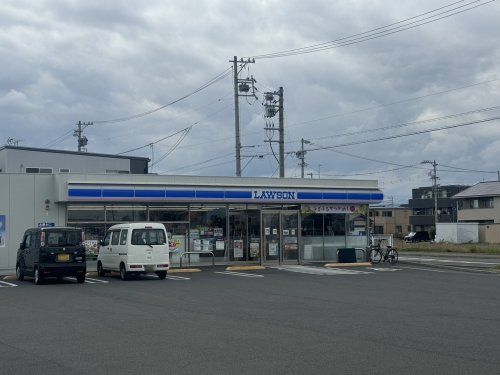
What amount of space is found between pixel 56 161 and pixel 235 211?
15.4 m

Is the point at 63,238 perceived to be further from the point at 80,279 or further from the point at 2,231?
the point at 2,231

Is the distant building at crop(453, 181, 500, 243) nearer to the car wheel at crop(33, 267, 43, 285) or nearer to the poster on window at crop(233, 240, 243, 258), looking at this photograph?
the poster on window at crop(233, 240, 243, 258)

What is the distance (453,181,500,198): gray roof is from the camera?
78925 mm

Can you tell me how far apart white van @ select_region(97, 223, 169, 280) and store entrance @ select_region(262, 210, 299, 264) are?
27.3 feet

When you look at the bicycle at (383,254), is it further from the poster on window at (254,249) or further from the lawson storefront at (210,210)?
the poster on window at (254,249)

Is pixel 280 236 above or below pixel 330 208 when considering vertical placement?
below

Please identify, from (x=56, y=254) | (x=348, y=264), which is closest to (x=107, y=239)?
(x=56, y=254)

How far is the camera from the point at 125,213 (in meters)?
29.8

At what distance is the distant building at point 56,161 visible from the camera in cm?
4041

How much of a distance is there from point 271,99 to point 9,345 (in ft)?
108

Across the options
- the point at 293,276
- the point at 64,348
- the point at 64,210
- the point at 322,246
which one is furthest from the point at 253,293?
the point at 322,246

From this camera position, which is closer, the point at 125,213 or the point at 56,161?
the point at 125,213

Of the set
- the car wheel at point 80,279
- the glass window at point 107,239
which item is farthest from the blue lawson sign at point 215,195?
the car wheel at point 80,279

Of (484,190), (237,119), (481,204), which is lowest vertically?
(481,204)
